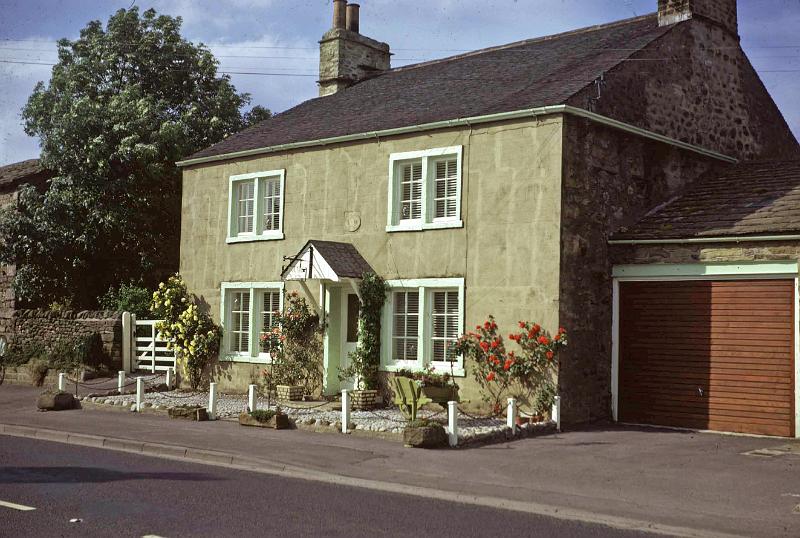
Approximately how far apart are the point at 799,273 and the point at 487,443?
Answer: 18.6ft

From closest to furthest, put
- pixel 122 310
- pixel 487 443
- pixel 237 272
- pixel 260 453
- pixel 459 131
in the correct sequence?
1. pixel 260 453
2. pixel 487 443
3. pixel 459 131
4. pixel 237 272
5. pixel 122 310

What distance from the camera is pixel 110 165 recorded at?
2931 cm

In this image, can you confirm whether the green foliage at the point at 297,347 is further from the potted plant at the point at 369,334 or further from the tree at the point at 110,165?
the tree at the point at 110,165

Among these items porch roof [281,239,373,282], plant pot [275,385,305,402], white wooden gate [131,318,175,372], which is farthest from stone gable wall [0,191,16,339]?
porch roof [281,239,373,282]

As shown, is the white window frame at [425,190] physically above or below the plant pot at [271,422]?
above

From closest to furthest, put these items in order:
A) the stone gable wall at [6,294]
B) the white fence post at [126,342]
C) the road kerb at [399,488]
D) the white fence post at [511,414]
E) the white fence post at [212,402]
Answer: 1. the road kerb at [399,488]
2. the white fence post at [511,414]
3. the white fence post at [212,402]
4. the white fence post at [126,342]
5. the stone gable wall at [6,294]

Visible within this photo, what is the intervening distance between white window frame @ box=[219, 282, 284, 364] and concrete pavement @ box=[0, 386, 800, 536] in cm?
437

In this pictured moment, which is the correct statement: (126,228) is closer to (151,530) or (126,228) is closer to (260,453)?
(260,453)

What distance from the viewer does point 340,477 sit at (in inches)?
431

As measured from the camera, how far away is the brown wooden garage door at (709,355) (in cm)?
1489

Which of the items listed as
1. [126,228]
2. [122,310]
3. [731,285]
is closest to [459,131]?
[731,285]

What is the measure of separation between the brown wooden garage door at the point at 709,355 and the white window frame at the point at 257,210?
25.6ft

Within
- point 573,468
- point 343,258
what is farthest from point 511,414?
point 343,258

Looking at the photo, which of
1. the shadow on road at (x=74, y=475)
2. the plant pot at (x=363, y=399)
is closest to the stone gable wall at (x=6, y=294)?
the plant pot at (x=363, y=399)
